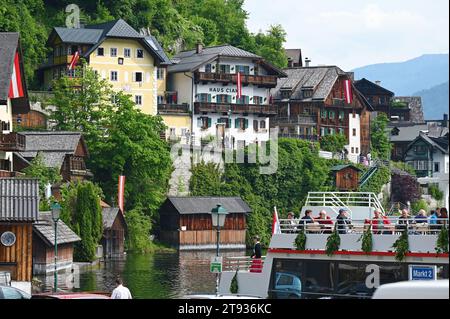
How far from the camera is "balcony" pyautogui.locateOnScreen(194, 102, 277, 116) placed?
96.2m

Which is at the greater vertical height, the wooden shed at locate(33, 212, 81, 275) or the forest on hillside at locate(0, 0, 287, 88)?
the forest on hillside at locate(0, 0, 287, 88)

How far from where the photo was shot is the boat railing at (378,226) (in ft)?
92.0

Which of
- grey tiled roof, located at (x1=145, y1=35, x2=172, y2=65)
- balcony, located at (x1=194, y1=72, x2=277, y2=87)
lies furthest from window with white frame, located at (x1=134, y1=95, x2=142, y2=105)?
balcony, located at (x1=194, y1=72, x2=277, y2=87)

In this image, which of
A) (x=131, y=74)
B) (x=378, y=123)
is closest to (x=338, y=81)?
(x=378, y=123)

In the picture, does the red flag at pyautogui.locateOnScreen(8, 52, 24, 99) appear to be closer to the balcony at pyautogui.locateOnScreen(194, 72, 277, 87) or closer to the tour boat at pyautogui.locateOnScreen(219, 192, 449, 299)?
the tour boat at pyautogui.locateOnScreen(219, 192, 449, 299)

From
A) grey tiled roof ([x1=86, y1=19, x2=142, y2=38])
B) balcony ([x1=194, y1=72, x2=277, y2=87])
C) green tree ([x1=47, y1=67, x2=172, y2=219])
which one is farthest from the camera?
balcony ([x1=194, y1=72, x2=277, y2=87])

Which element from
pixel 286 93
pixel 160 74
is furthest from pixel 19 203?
pixel 286 93

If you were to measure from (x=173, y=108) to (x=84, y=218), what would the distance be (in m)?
31.3

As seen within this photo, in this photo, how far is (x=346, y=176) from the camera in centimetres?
9994

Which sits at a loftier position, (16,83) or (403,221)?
(16,83)

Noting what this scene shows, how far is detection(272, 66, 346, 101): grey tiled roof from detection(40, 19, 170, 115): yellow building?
55.1ft

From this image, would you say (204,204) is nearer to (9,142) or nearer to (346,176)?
(346,176)
